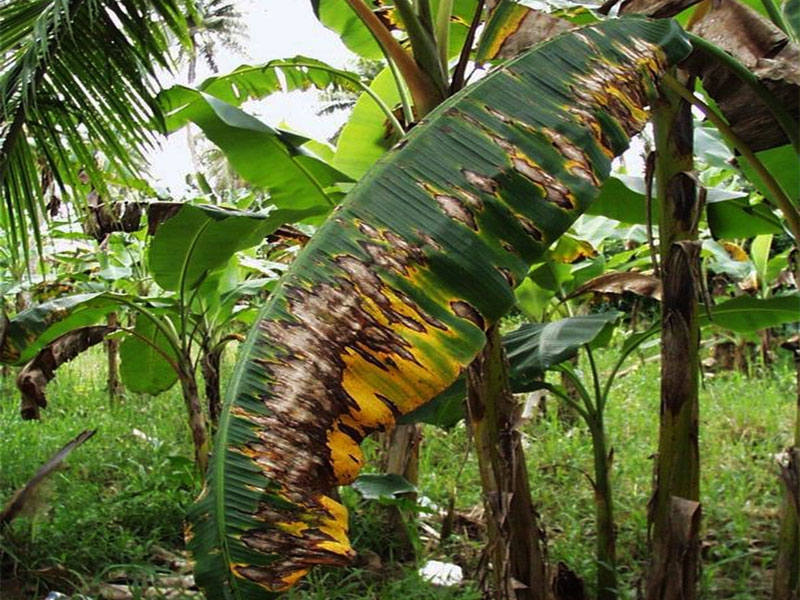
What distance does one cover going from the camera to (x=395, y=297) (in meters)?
1.01

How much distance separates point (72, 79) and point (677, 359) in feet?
6.01

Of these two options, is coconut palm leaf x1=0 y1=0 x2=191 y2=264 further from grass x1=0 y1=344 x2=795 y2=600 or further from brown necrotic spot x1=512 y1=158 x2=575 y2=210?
brown necrotic spot x1=512 y1=158 x2=575 y2=210

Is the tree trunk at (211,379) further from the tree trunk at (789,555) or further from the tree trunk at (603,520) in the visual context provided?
the tree trunk at (789,555)

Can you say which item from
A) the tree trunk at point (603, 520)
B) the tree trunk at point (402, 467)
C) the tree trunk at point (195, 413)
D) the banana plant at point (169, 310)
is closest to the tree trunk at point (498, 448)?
the tree trunk at point (603, 520)

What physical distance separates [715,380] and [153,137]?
453 centimetres

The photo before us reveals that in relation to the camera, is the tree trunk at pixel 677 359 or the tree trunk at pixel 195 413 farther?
the tree trunk at pixel 195 413

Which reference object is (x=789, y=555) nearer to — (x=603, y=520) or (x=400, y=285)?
(x=603, y=520)

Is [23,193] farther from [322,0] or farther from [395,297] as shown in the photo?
[395,297]

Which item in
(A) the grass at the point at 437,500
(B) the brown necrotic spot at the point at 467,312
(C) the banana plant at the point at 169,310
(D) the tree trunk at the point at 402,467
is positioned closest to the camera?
(B) the brown necrotic spot at the point at 467,312

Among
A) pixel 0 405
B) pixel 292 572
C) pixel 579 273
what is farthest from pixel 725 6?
pixel 0 405

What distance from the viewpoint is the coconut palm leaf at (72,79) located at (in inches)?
79.2

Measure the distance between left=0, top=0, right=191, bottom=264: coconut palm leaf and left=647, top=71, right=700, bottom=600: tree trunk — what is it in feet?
4.58

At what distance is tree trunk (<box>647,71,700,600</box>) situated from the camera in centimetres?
163

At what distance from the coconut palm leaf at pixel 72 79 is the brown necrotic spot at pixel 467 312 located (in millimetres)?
1464
